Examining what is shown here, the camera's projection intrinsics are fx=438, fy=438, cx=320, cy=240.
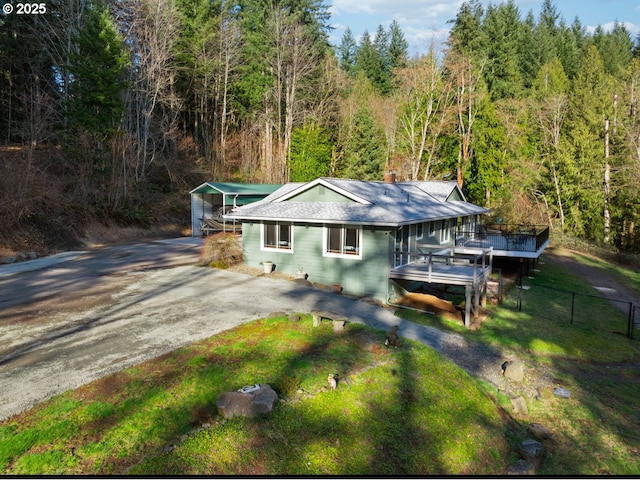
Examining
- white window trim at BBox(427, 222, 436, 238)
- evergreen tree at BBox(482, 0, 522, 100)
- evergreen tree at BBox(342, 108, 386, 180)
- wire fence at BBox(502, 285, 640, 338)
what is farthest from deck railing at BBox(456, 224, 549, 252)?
evergreen tree at BBox(482, 0, 522, 100)

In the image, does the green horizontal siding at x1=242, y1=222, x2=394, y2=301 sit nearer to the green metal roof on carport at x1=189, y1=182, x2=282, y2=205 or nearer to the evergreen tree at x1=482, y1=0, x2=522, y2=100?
the green metal roof on carport at x1=189, y1=182, x2=282, y2=205

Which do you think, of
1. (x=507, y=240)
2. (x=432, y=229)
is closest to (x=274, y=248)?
(x=432, y=229)

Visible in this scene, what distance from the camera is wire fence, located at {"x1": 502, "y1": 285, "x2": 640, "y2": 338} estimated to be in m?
→ 14.3

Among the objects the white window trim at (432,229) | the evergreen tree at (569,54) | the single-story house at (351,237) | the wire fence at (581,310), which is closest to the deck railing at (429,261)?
the single-story house at (351,237)

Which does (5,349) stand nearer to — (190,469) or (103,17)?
(190,469)

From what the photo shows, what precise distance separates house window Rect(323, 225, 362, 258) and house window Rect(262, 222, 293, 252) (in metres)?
1.77

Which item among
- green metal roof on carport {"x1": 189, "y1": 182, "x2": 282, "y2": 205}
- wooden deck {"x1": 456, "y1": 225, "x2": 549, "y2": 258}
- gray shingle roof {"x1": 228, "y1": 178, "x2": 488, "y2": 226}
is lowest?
wooden deck {"x1": 456, "y1": 225, "x2": 549, "y2": 258}

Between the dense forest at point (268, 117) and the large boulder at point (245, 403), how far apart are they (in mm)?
20039

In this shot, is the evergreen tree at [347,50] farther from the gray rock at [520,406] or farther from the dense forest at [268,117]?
the gray rock at [520,406]

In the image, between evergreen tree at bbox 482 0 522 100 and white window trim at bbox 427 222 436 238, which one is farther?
evergreen tree at bbox 482 0 522 100

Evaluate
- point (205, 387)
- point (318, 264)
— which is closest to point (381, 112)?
point (318, 264)

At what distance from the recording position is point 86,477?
530cm

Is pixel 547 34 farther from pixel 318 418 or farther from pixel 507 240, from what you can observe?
pixel 318 418

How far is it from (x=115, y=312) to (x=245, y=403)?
22.5 feet
